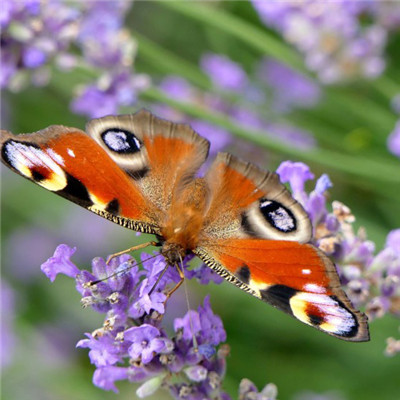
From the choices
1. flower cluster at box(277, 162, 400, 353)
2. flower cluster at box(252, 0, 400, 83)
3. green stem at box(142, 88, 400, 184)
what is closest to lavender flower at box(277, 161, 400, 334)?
flower cluster at box(277, 162, 400, 353)

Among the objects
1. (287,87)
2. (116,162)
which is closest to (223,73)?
(287,87)

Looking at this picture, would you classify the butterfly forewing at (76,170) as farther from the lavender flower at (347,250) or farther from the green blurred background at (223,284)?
the green blurred background at (223,284)

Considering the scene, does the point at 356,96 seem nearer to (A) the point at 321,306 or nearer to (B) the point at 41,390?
(A) the point at 321,306

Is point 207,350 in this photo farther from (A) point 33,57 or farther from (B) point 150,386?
(A) point 33,57

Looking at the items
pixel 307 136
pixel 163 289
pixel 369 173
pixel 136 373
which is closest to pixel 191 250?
pixel 163 289

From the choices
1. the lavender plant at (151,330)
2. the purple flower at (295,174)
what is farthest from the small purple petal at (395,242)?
the purple flower at (295,174)

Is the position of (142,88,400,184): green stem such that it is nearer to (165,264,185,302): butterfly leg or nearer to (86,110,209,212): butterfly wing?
(86,110,209,212): butterfly wing
